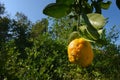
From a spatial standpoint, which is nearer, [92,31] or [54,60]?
[92,31]

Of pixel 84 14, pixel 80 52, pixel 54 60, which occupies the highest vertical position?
pixel 84 14

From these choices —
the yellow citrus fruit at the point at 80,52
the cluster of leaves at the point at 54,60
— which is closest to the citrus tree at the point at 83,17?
the yellow citrus fruit at the point at 80,52

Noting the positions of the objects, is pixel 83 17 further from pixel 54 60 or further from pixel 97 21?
pixel 54 60

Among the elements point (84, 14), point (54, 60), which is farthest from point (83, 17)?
point (54, 60)

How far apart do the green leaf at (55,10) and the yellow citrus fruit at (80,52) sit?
0.29 feet

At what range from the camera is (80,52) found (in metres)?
0.95

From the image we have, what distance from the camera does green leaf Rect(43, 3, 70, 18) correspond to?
0.93 metres

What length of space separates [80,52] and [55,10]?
0.13m

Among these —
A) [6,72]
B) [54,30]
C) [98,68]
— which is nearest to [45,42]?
[54,30]

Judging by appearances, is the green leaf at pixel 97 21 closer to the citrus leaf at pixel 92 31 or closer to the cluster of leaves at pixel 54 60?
the citrus leaf at pixel 92 31

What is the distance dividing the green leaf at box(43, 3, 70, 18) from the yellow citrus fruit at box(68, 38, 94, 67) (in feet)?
0.29

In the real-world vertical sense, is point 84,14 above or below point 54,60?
above

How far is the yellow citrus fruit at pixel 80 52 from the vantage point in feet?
3.07

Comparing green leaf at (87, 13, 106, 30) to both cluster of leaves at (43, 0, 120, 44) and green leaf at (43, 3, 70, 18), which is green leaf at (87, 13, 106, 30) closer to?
cluster of leaves at (43, 0, 120, 44)
